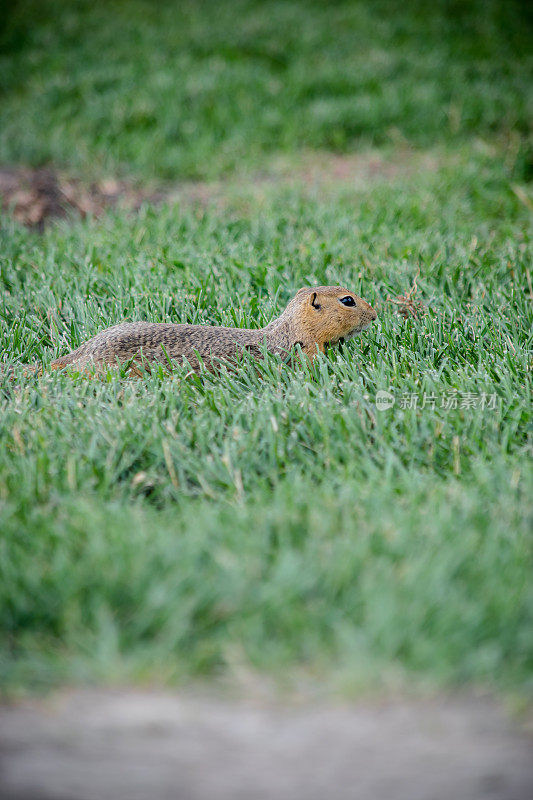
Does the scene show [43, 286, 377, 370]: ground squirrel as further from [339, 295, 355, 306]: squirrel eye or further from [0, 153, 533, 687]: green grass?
[0, 153, 533, 687]: green grass

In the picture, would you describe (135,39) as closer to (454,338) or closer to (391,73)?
(391,73)

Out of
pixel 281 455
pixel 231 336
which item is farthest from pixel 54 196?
pixel 281 455

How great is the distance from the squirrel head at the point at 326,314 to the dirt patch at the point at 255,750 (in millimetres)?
2129

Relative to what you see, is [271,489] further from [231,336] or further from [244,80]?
[244,80]

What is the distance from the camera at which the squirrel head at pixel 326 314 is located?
3633 mm

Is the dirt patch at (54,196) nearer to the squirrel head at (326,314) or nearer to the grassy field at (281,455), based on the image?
the grassy field at (281,455)

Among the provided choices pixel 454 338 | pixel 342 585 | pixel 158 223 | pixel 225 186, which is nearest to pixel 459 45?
pixel 225 186

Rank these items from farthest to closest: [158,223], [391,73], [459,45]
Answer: [459,45]
[391,73]
[158,223]

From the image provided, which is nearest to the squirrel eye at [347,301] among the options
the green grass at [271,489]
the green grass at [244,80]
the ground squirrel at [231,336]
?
the ground squirrel at [231,336]

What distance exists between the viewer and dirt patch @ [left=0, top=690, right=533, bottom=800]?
157 cm

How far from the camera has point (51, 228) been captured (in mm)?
5992

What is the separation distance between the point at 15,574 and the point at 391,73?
9.64m

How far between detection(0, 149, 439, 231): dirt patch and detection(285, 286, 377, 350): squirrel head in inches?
118

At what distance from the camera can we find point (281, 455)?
275 cm
